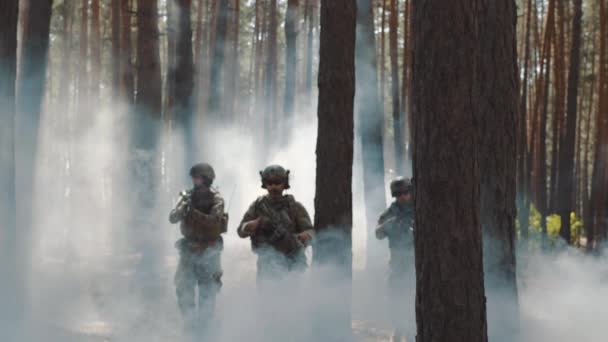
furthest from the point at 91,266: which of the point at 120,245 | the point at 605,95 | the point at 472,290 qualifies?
the point at 605,95

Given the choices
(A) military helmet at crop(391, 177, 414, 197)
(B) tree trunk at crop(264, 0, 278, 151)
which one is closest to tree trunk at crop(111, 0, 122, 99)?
(B) tree trunk at crop(264, 0, 278, 151)

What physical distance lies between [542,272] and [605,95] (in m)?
9.44

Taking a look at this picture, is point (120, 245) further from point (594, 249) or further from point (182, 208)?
point (594, 249)

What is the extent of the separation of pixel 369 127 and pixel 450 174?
13.9 meters

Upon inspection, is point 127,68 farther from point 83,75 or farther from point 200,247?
point 200,247

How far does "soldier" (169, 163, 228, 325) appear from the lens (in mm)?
8758

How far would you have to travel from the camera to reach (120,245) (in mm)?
18469

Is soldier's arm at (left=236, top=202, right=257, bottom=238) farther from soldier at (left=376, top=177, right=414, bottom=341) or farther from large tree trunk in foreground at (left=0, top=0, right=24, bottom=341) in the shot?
large tree trunk in foreground at (left=0, top=0, right=24, bottom=341)

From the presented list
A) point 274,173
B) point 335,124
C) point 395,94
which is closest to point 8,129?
point 274,173

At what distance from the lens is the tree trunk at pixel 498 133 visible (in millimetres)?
7008

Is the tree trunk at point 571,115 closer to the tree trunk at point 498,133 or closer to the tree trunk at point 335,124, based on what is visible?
the tree trunk at point 335,124

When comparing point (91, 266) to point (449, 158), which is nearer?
point (449, 158)

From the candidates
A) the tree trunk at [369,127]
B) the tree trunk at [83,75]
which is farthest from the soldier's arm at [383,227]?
the tree trunk at [83,75]

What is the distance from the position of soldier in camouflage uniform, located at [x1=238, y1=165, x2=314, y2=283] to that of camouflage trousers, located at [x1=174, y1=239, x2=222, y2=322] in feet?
1.85
